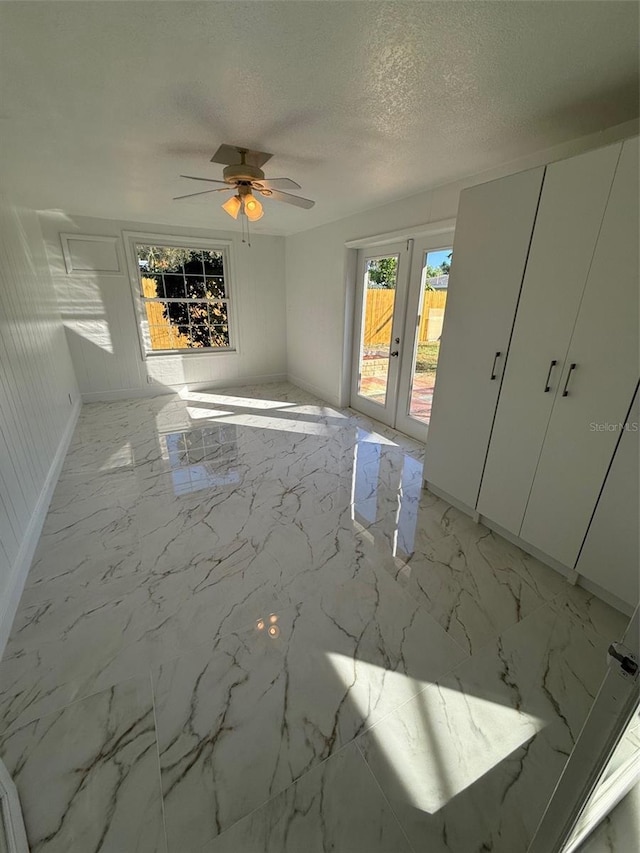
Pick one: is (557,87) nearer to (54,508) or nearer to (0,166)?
(0,166)

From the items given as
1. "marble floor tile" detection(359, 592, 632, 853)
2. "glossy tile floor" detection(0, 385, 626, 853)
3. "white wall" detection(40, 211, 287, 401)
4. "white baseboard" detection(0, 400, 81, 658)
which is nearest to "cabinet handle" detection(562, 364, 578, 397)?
"glossy tile floor" detection(0, 385, 626, 853)

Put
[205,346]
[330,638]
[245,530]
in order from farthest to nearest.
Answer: [205,346] < [245,530] < [330,638]

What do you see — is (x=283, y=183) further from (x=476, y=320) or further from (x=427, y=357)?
(x=427, y=357)

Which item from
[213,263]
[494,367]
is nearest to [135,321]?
[213,263]

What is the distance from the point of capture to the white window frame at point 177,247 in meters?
4.61

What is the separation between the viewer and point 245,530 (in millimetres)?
2314

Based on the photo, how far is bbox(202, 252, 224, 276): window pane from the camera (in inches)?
202

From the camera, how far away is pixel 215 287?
17.3 ft

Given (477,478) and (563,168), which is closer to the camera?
(563,168)

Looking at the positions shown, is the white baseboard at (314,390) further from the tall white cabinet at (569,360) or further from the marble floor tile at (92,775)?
the marble floor tile at (92,775)

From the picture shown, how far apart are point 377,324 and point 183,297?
9.47 ft

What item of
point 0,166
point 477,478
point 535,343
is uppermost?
point 0,166

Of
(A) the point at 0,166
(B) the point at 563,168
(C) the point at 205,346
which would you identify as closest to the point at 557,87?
(B) the point at 563,168

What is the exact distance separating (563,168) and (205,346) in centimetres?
479
